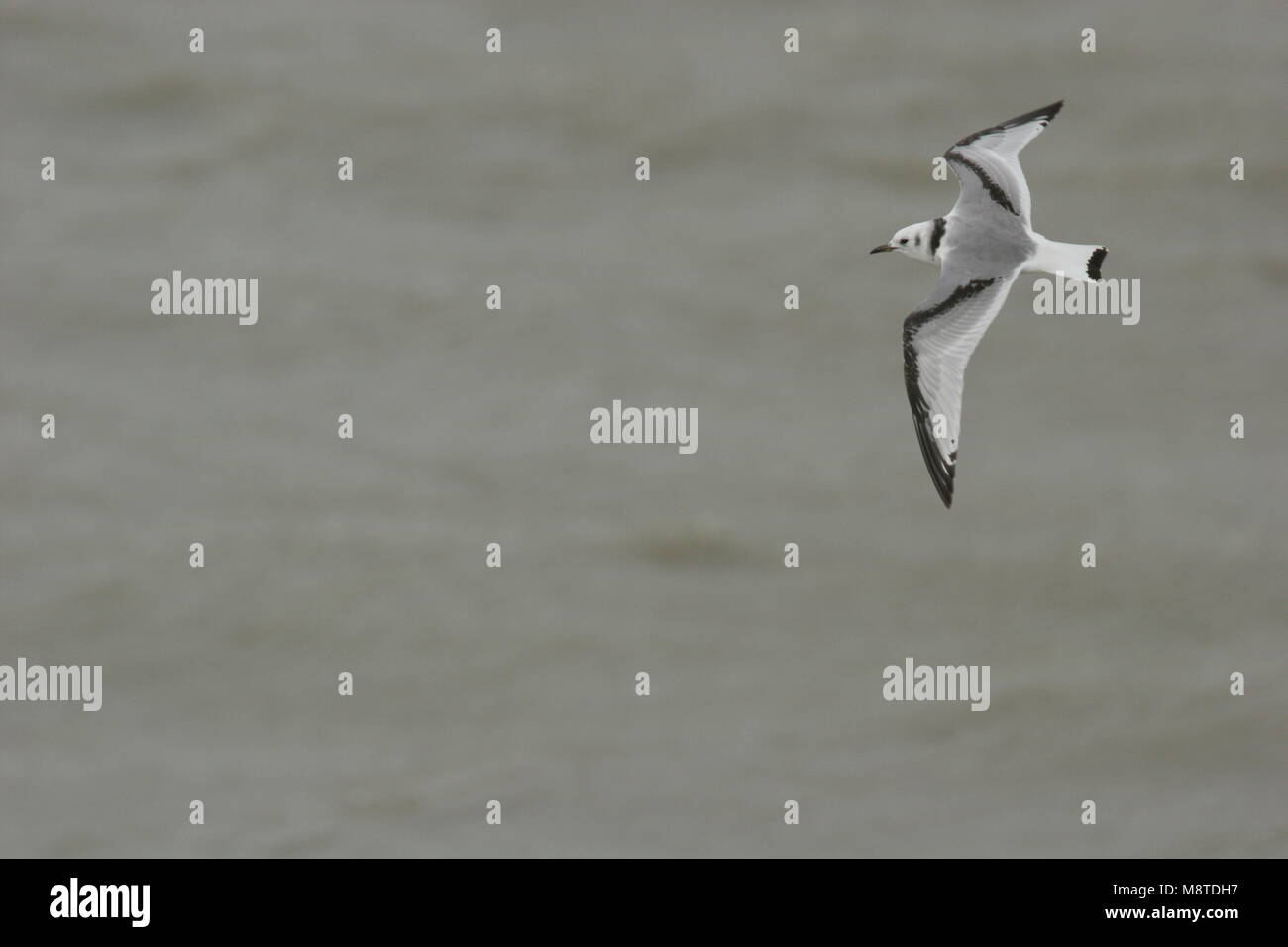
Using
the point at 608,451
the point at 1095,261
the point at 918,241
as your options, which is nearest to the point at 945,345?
the point at 918,241

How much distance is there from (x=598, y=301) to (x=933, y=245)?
418cm

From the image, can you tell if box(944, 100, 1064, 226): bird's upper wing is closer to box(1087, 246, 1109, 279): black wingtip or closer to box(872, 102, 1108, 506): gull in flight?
box(872, 102, 1108, 506): gull in flight

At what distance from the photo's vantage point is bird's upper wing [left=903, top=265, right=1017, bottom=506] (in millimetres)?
7238

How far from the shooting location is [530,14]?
11.7m

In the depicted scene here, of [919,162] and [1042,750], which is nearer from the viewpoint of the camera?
[1042,750]

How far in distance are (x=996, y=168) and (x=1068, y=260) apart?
56cm

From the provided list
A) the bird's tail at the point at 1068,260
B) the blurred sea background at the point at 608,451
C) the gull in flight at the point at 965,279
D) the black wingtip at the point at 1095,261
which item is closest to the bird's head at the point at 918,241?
the gull in flight at the point at 965,279

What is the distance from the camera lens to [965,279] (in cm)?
730

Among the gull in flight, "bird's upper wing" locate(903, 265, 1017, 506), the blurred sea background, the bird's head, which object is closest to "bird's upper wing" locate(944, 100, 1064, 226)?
the gull in flight

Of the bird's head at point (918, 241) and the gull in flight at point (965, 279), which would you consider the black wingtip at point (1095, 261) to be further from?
the bird's head at point (918, 241)

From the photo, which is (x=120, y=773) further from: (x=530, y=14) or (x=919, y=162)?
(x=919, y=162)

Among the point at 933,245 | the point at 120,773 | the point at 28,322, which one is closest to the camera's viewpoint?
the point at 933,245

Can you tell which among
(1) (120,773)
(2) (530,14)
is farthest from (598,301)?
(1) (120,773)

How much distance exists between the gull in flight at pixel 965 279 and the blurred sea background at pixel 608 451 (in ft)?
12.0
